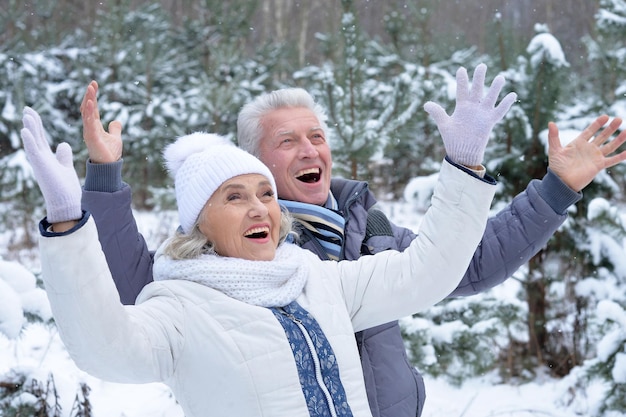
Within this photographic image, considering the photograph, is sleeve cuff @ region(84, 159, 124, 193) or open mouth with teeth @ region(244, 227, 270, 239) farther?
sleeve cuff @ region(84, 159, 124, 193)

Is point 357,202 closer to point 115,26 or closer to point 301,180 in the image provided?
point 301,180

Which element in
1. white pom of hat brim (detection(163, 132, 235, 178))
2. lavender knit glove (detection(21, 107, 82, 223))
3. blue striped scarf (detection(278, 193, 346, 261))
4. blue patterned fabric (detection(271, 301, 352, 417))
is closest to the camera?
lavender knit glove (detection(21, 107, 82, 223))

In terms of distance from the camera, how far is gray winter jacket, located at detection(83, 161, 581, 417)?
204cm

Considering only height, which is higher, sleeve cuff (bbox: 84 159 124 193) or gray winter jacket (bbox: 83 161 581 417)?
sleeve cuff (bbox: 84 159 124 193)

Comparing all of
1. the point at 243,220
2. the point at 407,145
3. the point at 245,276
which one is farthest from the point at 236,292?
the point at 407,145

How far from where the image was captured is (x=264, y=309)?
5.64ft

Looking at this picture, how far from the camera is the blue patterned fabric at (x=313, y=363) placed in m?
1.67

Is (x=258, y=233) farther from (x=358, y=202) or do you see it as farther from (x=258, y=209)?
(x=358, y=202)

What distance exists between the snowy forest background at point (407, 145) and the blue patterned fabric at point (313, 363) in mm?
1512

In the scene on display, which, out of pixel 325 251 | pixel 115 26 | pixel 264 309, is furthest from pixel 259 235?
pixel 115 26

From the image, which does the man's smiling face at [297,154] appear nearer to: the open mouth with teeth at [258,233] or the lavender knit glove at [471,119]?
the open mouth with teeth at [258,233]

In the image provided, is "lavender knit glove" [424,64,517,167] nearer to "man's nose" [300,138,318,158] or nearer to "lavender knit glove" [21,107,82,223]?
"man's nose" [300,138,318,158]

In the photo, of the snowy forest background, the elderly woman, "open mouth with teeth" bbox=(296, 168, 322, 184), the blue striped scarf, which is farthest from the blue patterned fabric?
the snowy forest background

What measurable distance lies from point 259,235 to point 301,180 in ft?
2.07
